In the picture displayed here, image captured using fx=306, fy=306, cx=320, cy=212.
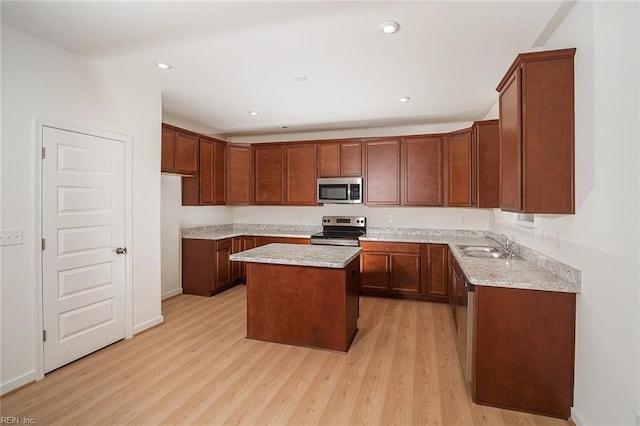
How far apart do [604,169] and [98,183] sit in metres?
3.84

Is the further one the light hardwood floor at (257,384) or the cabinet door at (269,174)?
the cabinet door at (269,174)

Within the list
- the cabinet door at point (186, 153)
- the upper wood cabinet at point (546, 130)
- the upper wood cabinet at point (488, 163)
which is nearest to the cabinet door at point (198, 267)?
the cabinet door at point (186, 153)

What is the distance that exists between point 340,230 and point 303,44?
3.25 metres

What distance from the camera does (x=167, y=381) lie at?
2385mm

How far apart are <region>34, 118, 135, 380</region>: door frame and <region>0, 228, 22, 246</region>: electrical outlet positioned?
0.11 m

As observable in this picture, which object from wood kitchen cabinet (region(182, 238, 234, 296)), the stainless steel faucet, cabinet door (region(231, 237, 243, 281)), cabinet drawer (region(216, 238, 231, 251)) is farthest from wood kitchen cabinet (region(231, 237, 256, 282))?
the stainless steel faucet

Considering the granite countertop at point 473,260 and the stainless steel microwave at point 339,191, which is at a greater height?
the stainless steel microwave at point 339,191

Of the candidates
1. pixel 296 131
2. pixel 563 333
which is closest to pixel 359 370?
pixel 563 333

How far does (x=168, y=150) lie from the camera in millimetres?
4023

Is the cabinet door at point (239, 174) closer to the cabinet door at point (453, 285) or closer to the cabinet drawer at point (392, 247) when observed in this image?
the cabinet drawer at point (392, 247)

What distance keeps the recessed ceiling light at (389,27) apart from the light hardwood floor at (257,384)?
2.66 m

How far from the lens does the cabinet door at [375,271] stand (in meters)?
4.48

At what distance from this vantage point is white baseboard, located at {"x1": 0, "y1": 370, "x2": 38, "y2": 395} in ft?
7.23

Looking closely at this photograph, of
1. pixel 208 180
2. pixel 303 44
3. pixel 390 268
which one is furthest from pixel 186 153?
pixel 390 268
